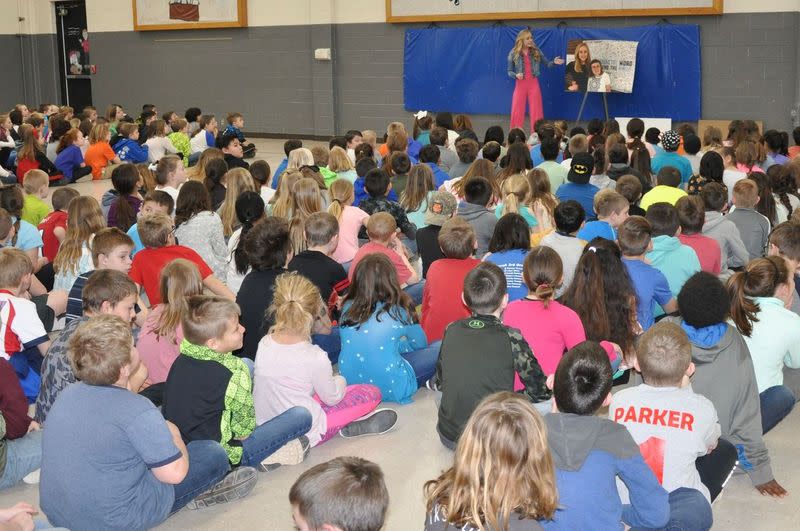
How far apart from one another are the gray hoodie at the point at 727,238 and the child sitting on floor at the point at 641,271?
1.26m

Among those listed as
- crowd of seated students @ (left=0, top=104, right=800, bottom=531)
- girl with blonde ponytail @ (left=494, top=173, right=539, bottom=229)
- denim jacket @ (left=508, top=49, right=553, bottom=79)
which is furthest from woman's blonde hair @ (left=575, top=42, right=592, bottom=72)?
girl with blonde ponytail @ (left=494, top=173, right=539, bottom=229)

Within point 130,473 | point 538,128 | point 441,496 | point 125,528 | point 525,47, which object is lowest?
point 125,528

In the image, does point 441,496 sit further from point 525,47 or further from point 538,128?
point 525,47

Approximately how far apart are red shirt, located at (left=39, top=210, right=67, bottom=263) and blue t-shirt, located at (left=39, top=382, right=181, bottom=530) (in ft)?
12.3

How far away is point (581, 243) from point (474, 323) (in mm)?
1674

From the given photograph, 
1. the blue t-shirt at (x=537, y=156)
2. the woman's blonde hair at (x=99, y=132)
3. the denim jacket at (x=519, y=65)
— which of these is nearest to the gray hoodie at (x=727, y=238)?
the blue t-shirt at (x=537, y=156)

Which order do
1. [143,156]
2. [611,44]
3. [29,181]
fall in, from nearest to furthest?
[29,181] → [143,156] → [611,44]

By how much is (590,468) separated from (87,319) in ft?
7.63

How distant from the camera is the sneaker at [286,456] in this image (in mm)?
4117

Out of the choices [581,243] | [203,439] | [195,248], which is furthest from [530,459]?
[195,248]

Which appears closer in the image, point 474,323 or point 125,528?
point 125,528

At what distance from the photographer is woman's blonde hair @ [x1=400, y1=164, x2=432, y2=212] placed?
23.3 ft

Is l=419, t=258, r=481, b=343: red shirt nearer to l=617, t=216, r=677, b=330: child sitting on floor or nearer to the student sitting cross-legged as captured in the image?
l=617, t=216, r=677, b=330: child sitting on floor

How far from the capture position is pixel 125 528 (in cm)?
322
